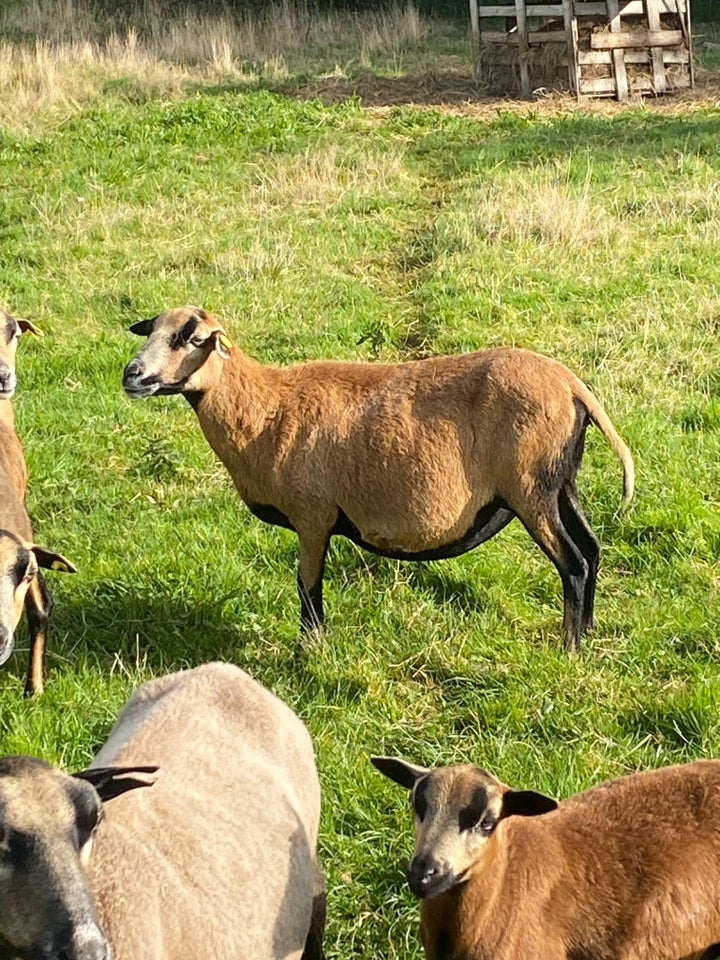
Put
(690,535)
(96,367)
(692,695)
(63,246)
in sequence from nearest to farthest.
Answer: (692,695)
(690,535)
(96,367)
(63,246)

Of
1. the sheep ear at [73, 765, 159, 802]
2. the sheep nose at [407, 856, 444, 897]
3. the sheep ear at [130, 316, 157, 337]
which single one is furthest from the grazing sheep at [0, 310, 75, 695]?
the sheep nose at [407, 856, 444, 897]

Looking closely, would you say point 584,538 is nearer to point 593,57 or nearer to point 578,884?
point 578,884

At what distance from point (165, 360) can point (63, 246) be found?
264 inches

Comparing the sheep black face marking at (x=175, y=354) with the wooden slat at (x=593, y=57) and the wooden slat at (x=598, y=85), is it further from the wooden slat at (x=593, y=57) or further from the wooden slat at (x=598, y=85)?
the wooden slat at (x=593, y=57)

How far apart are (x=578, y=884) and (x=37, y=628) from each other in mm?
3002

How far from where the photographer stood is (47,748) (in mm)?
5031

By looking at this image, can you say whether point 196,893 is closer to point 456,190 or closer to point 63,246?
point 63,246

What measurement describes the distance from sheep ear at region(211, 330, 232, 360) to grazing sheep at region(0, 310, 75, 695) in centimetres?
125

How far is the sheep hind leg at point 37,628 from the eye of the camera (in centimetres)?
567

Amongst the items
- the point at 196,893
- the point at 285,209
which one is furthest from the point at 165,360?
the point at 285,209

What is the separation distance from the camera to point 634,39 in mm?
20516

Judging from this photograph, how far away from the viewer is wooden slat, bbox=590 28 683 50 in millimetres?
20422

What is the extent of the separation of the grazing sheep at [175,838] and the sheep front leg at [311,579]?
5.67ft

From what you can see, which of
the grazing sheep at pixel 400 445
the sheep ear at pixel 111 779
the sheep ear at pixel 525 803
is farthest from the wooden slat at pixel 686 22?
the sheep ear at pixel 111 779
